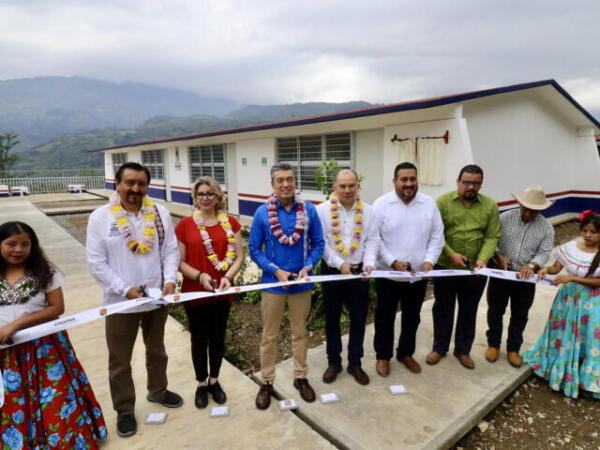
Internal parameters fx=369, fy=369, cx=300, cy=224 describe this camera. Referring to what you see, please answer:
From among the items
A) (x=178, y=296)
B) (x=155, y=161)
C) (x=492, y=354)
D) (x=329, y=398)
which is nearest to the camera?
(x=178, y=296)

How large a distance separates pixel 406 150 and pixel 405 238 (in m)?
5.21

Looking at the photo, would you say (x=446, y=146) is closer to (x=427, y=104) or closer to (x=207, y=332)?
(x=427, y=104)

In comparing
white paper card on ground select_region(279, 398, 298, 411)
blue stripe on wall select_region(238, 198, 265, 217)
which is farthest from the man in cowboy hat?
blue stripe on wall select_region(238, 198, 265, 217)

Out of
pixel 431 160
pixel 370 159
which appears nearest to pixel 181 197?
pixel 370 159

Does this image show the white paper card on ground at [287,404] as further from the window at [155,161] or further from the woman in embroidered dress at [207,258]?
the window at [155,161]

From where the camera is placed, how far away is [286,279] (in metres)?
2.86

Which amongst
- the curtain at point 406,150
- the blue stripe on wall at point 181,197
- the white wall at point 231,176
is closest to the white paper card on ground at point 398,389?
the curtain at point 406,150

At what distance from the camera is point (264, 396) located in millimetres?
3018

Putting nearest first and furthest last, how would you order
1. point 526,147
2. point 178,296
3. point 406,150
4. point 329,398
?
point 178,296
point 329,398
point 406,150
point 526,147

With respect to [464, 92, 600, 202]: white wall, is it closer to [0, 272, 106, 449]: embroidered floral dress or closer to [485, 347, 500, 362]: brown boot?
[485, 347, 500, 362]: brown boot

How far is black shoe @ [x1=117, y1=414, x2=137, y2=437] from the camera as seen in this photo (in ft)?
8.82

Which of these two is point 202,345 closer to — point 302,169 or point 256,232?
point 256,232

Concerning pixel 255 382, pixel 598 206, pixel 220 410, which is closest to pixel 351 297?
pixel 255 382

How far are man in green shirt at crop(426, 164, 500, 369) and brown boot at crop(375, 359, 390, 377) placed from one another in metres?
0.73
